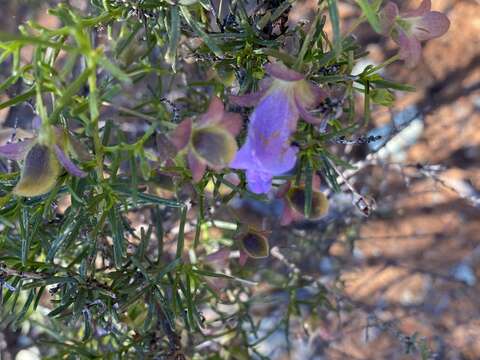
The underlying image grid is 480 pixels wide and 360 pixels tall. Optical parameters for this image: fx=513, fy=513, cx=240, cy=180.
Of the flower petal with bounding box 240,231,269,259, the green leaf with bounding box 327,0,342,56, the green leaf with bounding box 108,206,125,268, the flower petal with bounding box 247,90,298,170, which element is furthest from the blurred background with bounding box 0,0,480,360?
the green leaf with bounding box 327,0,342,56

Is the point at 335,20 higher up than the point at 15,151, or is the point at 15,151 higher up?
the point at 335,20

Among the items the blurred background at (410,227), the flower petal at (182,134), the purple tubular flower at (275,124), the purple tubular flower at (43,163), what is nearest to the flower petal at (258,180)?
the purple tubular flower at (275,124)

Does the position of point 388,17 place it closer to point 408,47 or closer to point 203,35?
point 408,47

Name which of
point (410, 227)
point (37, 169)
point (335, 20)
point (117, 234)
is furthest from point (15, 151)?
point (410, 227)

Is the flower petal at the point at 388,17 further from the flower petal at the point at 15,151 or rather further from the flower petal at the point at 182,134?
the flower petal at the point at 15,151

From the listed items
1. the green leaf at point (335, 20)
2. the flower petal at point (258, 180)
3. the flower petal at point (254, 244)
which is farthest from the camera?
the flower petal at point (254, 244)

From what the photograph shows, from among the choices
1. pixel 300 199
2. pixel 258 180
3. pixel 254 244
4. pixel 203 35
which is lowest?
pixel 254 244

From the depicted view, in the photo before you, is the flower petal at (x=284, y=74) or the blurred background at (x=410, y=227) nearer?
the flower petal at (x=284, y=74)
